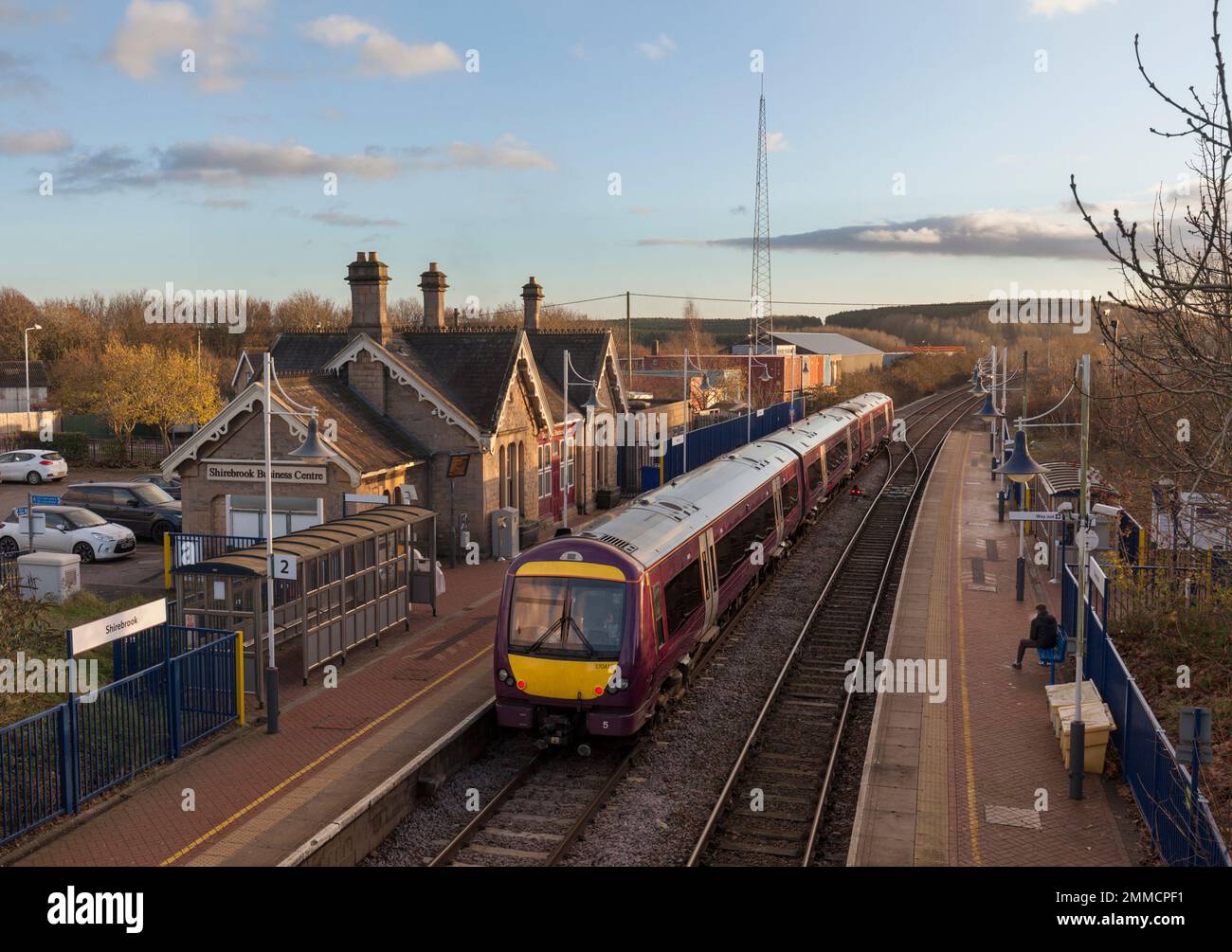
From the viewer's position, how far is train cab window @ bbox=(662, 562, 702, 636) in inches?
620

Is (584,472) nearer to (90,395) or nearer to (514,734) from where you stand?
(514,734)

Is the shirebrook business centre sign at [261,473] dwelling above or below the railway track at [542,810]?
above

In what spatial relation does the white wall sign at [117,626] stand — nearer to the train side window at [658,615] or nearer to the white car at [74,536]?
the train side window at [658,615]

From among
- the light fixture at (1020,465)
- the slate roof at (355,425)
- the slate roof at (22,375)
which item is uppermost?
the slate roof at (22,375)

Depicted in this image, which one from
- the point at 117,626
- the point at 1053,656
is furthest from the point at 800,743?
the point at 117,626

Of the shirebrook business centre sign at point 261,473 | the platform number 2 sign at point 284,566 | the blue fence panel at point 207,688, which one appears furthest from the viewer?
the shirebrook business centre sign at point 261,473

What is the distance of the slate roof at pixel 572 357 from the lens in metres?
39.2

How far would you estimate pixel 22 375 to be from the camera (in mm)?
74438

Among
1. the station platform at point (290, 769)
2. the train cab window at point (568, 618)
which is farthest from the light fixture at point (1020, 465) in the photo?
the station platform at point (290, 769)

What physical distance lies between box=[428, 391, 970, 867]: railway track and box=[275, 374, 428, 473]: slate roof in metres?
12.5

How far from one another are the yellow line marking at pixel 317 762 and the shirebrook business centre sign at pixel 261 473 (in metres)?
7.95

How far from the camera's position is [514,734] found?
15867 mm

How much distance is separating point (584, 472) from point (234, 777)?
82.5ft
